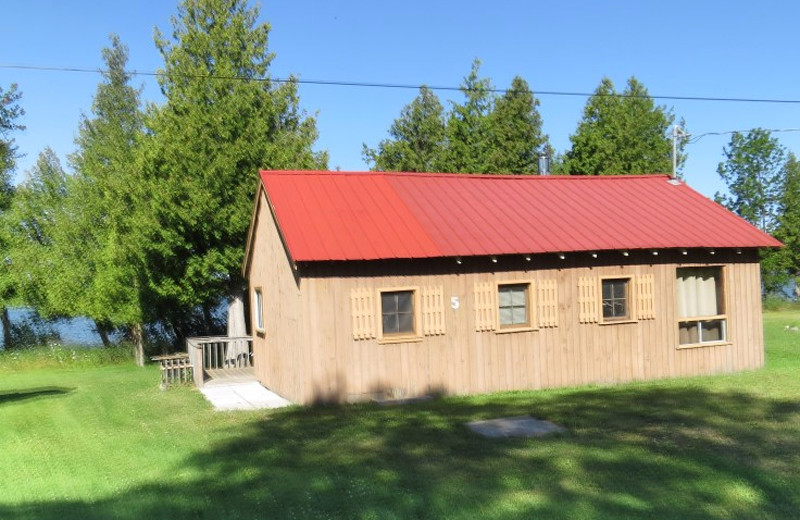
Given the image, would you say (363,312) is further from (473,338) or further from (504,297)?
(504,297)

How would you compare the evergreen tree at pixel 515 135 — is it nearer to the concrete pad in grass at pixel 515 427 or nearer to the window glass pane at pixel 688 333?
the window glass pane at pixel 688 333

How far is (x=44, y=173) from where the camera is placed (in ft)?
126

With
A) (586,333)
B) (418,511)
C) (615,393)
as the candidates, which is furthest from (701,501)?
(586,333)

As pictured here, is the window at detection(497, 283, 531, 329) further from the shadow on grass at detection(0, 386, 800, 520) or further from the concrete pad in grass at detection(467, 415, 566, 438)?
the concrete pad in grass at detection(467, 415, 566, 438)

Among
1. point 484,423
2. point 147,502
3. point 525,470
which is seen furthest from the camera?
point 484,423

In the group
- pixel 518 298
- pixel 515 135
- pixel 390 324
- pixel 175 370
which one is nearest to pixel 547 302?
pixel 518 298

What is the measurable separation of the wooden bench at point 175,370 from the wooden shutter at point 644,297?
10.0 metres

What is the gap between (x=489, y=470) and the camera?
26.6 ft

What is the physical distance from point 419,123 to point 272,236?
2206cm

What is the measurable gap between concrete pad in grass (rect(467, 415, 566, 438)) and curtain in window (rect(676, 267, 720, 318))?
248 inches

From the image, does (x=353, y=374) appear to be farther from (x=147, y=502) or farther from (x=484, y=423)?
(x=147, y=502)

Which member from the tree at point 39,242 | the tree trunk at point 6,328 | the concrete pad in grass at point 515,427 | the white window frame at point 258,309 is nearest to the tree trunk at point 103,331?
the tree at point 39,242

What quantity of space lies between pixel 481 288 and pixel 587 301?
2.33 meters

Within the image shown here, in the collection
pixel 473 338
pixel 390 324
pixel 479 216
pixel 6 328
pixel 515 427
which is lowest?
pixel 515 427
